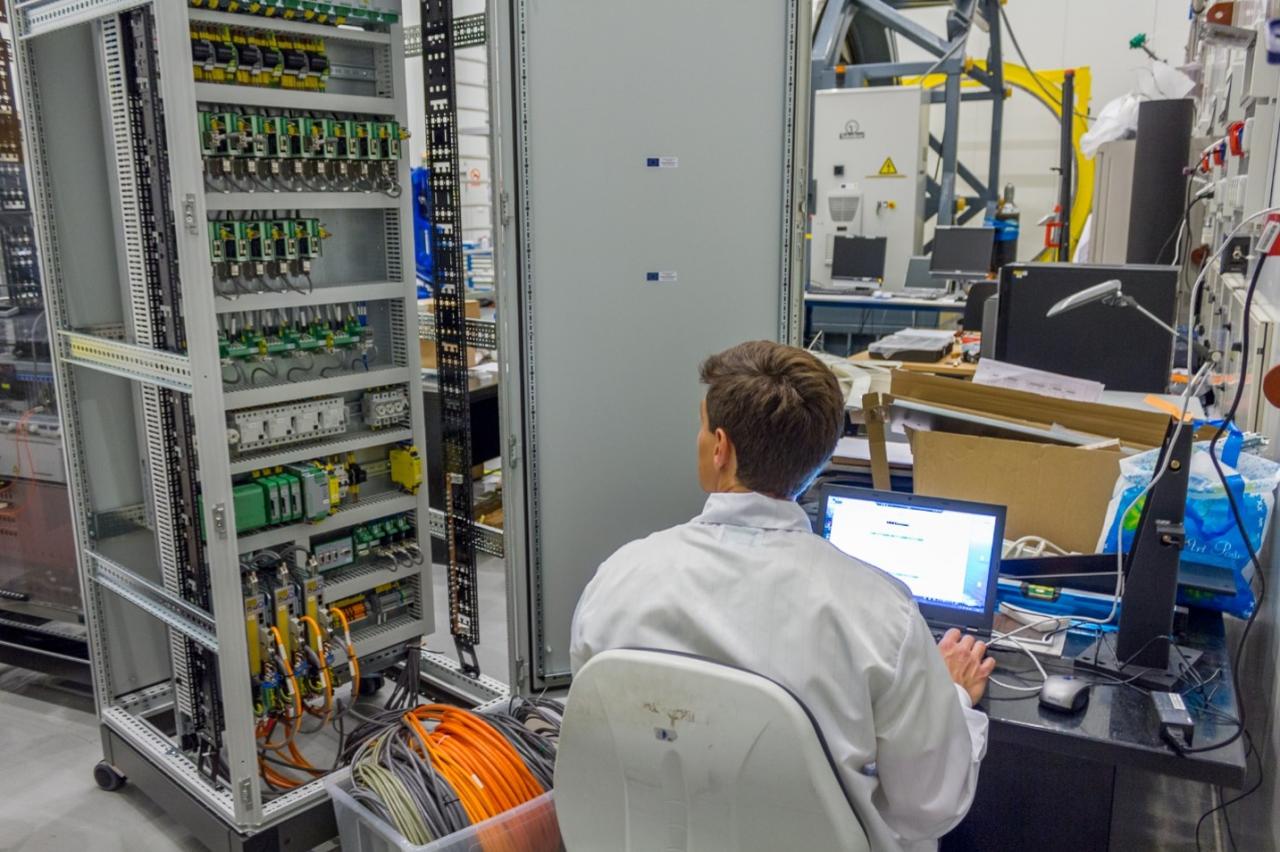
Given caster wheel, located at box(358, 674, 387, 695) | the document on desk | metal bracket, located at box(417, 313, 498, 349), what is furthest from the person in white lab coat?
caster wheel, located at box(358, 674, 387, 695)

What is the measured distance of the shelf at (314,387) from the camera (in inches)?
92.0

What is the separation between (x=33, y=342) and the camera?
10.3 ft

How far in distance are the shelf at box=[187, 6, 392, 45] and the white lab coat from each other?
1716 mm

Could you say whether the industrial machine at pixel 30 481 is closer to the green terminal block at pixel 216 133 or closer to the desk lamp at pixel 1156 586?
the green terminal block at pixel 216 133

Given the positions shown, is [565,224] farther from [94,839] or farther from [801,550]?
[94,839]

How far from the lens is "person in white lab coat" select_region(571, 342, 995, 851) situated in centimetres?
116

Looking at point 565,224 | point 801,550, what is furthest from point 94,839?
point 801,550

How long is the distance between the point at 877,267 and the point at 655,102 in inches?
175

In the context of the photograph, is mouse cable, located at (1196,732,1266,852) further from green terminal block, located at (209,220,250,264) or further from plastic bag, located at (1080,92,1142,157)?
plastic bag, located at (1080,92,1142,157)

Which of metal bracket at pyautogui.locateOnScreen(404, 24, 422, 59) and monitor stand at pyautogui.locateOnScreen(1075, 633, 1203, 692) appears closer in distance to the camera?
monitor stand at pyautogui.locateOnScreen(1075, 633, 1203, 692)

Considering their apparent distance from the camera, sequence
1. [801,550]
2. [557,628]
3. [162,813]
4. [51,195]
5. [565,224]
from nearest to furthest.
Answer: [801,550], [51,195], [162,813], [565,224], [557,628]

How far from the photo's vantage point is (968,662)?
164 centimetres

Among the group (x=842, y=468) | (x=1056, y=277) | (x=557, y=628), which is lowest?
(x=557, y=628)

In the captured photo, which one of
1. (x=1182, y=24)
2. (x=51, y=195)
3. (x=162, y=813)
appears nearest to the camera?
(x=51, y=195)
